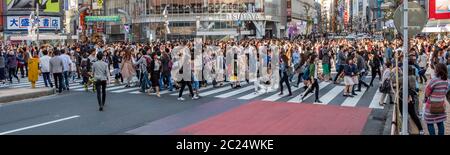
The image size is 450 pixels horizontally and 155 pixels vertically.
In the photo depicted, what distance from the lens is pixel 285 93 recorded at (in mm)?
18594

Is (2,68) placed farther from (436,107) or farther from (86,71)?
(436,107)

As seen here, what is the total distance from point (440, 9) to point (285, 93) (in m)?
44.4

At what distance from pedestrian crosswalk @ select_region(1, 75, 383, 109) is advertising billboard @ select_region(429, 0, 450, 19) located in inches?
1562

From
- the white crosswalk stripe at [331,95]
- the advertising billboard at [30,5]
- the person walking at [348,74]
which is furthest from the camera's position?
the advertising billboard at [30,5]

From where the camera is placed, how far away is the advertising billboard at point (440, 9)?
5574 centimetres

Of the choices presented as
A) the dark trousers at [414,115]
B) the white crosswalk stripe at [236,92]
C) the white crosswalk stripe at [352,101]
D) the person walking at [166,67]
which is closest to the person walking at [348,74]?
the white crosswalk stripe at [352,101]

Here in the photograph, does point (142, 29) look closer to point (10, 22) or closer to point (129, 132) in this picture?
point (10, 22)

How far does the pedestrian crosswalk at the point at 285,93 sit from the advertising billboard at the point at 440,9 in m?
39.7

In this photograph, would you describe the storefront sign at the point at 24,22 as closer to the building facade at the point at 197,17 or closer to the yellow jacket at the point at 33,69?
the building facade at the point at 197,17

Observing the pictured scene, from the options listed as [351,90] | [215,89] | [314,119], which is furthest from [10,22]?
[314,119]

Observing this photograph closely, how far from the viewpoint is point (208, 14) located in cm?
7738

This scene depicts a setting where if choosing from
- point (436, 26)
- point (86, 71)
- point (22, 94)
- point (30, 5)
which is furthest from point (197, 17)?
point (22, 94)

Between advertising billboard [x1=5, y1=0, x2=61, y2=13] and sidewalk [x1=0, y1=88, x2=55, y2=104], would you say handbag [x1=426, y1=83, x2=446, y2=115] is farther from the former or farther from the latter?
advertising billboard [x1=5, y1=0, x2=61, y2=13]

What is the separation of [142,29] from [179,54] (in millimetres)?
67555
